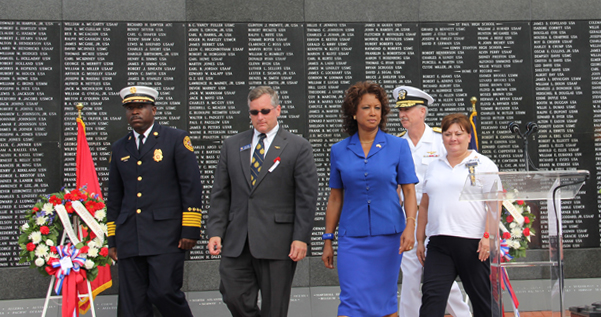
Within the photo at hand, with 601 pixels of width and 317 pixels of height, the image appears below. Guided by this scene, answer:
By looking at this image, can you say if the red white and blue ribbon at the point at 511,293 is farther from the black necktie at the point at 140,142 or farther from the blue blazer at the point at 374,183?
the black necktie at the point at 140,142

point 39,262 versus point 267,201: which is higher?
point 267,201

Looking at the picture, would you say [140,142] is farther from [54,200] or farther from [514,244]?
[514,244]

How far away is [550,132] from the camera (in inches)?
248

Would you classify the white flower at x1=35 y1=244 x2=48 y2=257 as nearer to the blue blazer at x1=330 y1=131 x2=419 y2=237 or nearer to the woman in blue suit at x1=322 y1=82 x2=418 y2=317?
the woman in blue suit at x1=322 y1=82 x2=418 y2=317

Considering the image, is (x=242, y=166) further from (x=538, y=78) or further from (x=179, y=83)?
(x=538, y=78)

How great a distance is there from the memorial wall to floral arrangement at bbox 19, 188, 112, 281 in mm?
1320

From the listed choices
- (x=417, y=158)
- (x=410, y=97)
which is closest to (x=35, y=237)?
(x=417, y=158)

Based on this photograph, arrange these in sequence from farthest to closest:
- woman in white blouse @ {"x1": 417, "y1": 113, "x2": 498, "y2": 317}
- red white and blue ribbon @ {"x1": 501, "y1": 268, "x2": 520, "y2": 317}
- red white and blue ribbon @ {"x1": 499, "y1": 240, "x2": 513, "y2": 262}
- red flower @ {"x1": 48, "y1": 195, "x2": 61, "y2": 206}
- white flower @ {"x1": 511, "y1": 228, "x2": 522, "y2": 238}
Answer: red flower @ {"x1": 48, "y1": 195, "x2": 61, "y2": 206} → white flower @ {"x1": 511, "y1": 228, "x2": 522, "y2": 238} → woman in white blouse @ {"x1": 417, "y1": 113, "x2": 498, "y2": 317} → red white and blue ribbon @ {"x1": 499, "y1": 240, "x2": 513, "y2": 262} → red white and blue ribbon @ {"x1": 501, "y1": 268, "x2": 520, "y2": 317}

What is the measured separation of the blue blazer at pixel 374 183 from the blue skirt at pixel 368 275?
0.29 feet

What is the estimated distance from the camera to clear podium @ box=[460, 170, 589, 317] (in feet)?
9.77

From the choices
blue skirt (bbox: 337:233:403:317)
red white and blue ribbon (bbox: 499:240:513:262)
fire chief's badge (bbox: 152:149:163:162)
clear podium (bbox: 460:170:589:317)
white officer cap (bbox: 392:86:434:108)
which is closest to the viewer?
clear podium (bbox: 460:170:589:317)

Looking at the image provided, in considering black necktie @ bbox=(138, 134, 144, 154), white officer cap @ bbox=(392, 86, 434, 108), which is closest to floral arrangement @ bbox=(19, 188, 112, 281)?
black necktie @ bbox=(138, 134, 144, 154)

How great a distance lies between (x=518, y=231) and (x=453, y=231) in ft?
1.65

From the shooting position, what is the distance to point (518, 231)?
3.69m
